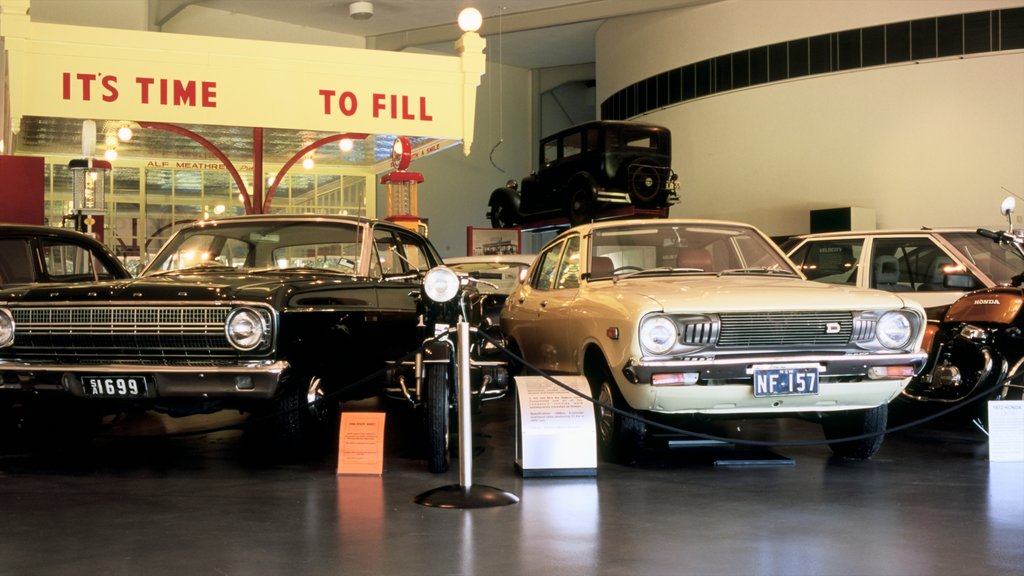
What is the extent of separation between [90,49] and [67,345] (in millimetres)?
7370

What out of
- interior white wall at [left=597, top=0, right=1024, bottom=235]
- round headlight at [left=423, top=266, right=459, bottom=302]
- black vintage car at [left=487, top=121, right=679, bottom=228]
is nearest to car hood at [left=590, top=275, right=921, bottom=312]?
round headlight at [left=423, top=266, right=459, bottom=302]

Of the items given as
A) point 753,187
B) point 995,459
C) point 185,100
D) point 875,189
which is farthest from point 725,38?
point 995,459

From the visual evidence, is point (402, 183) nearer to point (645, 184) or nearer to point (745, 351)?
point (645, 184)

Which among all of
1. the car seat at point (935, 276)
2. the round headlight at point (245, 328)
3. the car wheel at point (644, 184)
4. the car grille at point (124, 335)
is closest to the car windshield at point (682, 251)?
the car seat at point (935, 276)

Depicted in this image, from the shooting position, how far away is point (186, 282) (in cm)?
595

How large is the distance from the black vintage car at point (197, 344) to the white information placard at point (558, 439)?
3.43 ft

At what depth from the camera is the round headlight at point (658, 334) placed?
543 centimetres

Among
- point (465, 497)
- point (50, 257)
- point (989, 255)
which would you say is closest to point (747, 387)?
point (465, 497)

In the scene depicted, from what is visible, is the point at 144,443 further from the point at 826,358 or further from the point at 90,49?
the point at 90,49

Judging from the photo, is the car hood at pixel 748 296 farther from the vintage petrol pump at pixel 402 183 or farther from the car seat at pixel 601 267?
the vintage petrol pump at pixel 402 183

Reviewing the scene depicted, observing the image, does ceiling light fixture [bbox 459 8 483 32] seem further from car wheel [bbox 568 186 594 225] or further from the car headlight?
the car headlight

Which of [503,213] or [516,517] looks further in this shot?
[503,213]

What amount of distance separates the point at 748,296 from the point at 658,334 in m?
0.56

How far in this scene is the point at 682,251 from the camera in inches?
266
